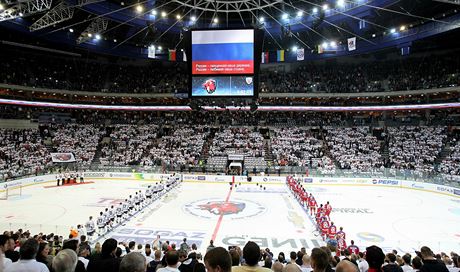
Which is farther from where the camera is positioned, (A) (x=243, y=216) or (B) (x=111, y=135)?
(B) (x=111, y=135)

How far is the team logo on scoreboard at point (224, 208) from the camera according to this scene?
20.0m

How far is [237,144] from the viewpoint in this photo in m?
41.7

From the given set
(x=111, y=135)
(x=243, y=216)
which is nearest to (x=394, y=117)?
(x=243, y=216)

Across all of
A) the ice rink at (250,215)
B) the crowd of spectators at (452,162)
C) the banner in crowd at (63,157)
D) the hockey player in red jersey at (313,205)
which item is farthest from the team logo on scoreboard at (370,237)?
the banner in crowd at (63,157)

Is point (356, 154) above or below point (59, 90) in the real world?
below

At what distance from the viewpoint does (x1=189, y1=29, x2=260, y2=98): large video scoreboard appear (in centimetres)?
2034

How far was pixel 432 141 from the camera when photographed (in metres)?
36.5

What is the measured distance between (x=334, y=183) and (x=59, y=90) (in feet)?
127

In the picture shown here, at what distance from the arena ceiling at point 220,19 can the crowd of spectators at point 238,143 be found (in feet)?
44.1

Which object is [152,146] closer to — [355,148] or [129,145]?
[129,145]

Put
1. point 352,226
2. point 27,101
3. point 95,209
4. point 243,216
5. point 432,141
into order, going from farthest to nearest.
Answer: point 27,101 < point 432,141 < point 95,209 < point 243,216 < point 352,226

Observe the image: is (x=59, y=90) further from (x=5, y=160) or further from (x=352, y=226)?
(x=352, y=226)

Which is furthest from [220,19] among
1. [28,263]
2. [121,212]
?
[28,263]

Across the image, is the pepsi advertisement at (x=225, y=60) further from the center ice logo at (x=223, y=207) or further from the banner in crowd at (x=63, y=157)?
the banner in crowd at (x=63, y=157)
